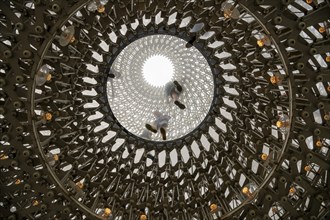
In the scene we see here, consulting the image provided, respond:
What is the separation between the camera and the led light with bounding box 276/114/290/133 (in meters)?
10.1

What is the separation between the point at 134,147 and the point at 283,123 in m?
4.10

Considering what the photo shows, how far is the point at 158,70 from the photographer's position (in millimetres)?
12672

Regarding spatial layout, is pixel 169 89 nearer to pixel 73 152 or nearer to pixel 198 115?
pixel 198 115

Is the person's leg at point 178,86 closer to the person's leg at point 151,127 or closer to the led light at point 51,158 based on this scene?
the person's leg at point 151,127

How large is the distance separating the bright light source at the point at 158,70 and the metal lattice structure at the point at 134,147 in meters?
0.64

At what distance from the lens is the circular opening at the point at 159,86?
12188 millimetres

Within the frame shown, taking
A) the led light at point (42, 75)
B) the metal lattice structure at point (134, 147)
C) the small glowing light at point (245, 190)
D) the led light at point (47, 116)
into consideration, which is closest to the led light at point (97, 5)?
the metal lattice structure at point (134, 147)

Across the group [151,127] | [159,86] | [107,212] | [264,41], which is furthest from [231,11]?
[107,212]

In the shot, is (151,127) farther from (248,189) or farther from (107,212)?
(248,189)

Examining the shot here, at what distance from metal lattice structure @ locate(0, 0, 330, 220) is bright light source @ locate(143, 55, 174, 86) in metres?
0.64

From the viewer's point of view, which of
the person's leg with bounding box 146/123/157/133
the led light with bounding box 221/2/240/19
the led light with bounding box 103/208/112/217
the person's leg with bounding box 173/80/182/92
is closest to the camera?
the led light with bounding box 221/2/240/19

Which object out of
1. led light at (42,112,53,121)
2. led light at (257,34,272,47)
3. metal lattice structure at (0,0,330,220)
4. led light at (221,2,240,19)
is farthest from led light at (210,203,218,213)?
led light at (221,2,240,19)

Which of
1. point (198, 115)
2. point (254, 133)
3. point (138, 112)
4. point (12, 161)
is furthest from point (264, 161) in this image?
point (12, 161)

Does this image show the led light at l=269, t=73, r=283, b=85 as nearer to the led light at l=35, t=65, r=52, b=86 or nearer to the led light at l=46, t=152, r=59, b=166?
the led light at l=35, t=65, r=52, b=86
